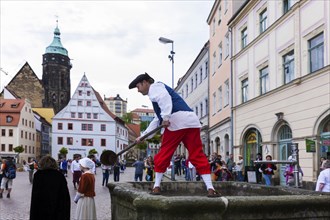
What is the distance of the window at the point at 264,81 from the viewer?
2273 centimetres

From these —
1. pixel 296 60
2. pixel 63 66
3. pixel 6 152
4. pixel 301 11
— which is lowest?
pixel 6 152

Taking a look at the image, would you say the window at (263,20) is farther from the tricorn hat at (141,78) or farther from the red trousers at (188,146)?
the red trousers at (188,146)

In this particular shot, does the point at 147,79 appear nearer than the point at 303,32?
Yes

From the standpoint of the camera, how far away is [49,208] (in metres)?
6.50

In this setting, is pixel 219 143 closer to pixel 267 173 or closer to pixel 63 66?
pixel 267 173

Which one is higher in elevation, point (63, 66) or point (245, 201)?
point (63, 66)

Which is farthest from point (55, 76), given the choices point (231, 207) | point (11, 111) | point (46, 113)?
point (231, 207)

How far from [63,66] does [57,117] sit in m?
27.7

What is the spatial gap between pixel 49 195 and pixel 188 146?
2578 mm

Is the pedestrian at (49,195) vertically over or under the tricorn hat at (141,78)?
under

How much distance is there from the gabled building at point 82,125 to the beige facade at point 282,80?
2177 inches

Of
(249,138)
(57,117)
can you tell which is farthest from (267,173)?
(57,117)

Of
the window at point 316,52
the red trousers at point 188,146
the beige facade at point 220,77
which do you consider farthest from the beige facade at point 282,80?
the red trousers at point 188,146

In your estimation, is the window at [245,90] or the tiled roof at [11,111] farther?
the tiled roof at [11,111]
